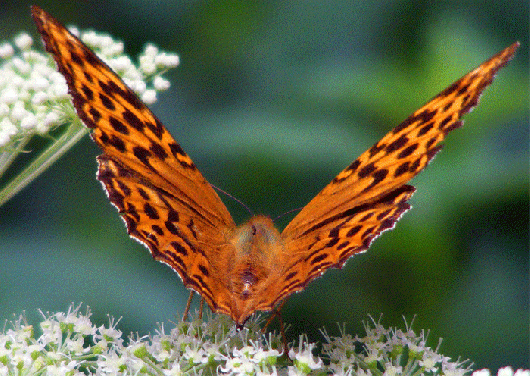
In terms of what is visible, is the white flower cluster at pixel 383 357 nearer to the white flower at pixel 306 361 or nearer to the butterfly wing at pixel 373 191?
the white flower at pixel 306 361

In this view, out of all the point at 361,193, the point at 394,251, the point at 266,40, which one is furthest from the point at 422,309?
the point at 266,40

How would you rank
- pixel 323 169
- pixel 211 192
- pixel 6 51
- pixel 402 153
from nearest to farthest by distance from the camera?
pixel 402 153
pixel 211 192
pixel 6 51
pixel 323 169

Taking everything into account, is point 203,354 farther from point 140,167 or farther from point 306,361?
point 140,167

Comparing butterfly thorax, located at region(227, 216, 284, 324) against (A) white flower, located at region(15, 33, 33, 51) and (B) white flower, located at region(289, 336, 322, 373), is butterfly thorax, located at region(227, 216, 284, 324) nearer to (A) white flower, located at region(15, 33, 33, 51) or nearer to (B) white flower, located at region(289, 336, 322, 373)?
(B) white flower, located at region(289, 336, 322, 373)

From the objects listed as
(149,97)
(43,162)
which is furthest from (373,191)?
(43,162)

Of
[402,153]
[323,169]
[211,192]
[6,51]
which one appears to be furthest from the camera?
[323,169]

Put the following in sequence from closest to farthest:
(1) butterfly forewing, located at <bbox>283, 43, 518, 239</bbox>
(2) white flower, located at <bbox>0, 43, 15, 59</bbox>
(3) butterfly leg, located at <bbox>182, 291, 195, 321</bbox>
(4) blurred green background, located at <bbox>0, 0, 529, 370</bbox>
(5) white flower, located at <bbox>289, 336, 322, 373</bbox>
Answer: (1) butterfly forewing, located at <bbox>283, 43, 518, 239</bbox> < (5) white flower, located at <bbox>289, 336, 322, 373</bbox> < (3) butterfly leg, located at <bbox>182, 291, 195, 321</bbox> < (2) white flower, located at <bbox>0, 43, 15, 59</bbox> < (4) blurred green background, located at <bbox>0, 0, 529, 370</bbox>

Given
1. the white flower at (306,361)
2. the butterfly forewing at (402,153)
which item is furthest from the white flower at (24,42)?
the white flower at (306,361)

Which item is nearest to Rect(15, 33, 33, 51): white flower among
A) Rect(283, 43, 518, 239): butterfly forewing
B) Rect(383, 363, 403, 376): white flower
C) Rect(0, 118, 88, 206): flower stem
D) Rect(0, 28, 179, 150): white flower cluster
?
Rect(0, 28, 179, 150): white flower cluster
